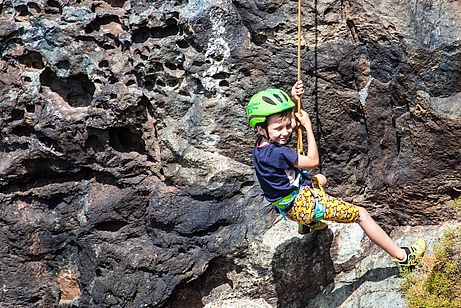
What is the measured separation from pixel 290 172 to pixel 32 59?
283 cm

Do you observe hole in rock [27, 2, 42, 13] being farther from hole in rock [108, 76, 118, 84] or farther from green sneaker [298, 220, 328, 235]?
green sneaker [298, 220, 328, 235]

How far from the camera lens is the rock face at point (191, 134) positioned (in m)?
6.75

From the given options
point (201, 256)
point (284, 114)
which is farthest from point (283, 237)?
point (284, 114)

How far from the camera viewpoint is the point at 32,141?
24.5 feet

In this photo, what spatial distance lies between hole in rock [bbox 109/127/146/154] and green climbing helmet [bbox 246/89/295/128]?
1615 mm

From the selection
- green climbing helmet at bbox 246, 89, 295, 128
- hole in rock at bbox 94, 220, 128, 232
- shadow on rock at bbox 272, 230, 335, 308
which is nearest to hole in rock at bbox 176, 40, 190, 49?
green climbing helmet at bbox 246, 89, 295, 128

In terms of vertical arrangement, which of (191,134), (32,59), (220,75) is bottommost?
(191,134)

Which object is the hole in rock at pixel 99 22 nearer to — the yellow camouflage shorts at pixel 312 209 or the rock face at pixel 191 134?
the rock face at pixel 191 134

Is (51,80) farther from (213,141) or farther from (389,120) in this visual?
(389,120)

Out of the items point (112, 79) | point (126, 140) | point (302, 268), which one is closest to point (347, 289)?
point (302, 268)

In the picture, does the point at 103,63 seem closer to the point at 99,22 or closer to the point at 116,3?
the point at 99,22

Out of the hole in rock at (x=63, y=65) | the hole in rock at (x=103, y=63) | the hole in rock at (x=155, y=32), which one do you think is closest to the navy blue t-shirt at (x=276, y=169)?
the hole in rock at (x=155, y=32)

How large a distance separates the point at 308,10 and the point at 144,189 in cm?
236

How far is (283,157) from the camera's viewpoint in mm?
6184
